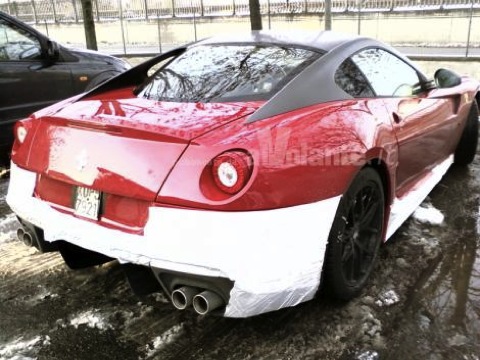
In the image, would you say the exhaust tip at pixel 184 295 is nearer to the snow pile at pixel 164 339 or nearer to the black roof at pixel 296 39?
the snow pile at pixel 164 339

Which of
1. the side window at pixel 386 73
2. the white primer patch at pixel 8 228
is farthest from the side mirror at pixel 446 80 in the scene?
the white primer patch at pixel 8 228

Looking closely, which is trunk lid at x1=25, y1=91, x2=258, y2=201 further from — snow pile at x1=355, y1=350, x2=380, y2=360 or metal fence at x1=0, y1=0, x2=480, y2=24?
metal fence at x1=0, y1=0, x2=480, y2=24

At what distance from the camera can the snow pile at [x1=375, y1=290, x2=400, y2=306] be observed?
2.98 meters

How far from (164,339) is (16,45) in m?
4.16

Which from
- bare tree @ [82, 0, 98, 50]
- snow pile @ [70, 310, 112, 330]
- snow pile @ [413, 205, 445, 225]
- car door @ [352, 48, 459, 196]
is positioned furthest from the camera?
bare tree @ [82, 0, 98, 50]

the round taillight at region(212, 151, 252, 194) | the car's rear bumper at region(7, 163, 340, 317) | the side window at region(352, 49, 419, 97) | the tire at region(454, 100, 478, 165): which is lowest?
the tire at region(454, 100, 478, 165)

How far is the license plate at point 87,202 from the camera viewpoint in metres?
2.53

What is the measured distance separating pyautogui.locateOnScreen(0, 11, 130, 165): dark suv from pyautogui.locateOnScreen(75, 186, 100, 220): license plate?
3.12m

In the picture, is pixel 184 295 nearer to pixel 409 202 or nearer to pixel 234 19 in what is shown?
pixel 409 202

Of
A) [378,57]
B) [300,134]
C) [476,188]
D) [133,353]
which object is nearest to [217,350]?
[133,353]

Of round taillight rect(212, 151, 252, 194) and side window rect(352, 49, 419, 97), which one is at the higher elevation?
side window rect(352, 49, 419, 97)

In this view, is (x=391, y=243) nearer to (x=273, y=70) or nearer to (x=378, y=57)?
(x=378, y=57)

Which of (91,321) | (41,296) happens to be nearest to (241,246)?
(91,321)

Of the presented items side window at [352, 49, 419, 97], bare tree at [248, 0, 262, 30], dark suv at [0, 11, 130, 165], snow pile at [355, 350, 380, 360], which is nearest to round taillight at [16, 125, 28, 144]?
side window at [352, 49, 419, 97]
